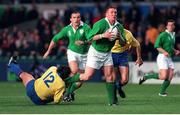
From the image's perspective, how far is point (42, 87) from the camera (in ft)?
63.9

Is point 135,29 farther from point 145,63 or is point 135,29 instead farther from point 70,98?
point 70,98

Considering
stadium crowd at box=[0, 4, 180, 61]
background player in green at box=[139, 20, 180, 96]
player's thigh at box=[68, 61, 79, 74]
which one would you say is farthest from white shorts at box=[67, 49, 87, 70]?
stadium crowd at box=[0, 4, 180, 61]

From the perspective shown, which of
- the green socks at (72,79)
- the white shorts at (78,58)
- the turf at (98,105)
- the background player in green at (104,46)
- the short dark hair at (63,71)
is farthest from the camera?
the white shorts at (78,58)

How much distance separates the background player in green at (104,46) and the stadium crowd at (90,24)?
13.8 metres

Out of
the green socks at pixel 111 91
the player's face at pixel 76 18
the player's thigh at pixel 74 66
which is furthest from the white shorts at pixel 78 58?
the green socks at pixel 111 91

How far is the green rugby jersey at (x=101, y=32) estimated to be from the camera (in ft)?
63.2

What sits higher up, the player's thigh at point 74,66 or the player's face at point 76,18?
the player's face at point 76,18

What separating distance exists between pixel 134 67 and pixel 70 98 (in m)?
11.5

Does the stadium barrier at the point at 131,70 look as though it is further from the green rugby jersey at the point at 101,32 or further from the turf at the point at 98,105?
the green rugby jersey at the point at 101,32

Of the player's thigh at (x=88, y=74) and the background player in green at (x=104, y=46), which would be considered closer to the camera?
the background player in green at (x=104, y=46)

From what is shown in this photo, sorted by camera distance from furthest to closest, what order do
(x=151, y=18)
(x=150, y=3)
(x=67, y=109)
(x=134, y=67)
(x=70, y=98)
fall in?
(x=150, y=3)
(x=151, y=18)
(x=134, y=67)
(x=70, y=98)
(x=67, y=109)

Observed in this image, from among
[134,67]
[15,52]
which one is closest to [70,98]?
[134,67]

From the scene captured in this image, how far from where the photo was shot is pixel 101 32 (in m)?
19.3

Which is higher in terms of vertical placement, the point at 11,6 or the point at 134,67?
the point at 11,6
